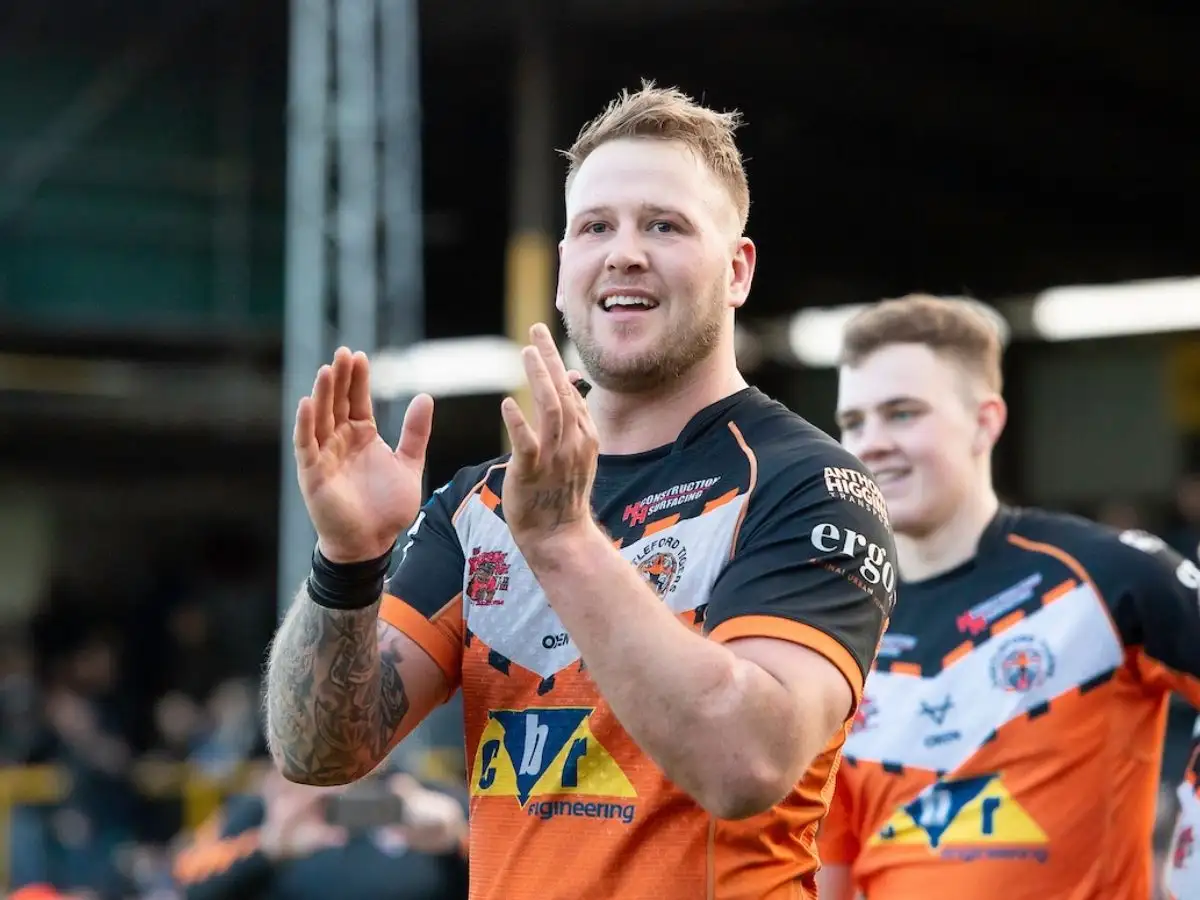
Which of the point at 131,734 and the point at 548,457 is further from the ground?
the point at 548,457

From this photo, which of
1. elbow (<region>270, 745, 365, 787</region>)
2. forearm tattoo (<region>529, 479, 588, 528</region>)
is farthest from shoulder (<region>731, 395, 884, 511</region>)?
elbow (<region>270, 745, 365, 787</region>)

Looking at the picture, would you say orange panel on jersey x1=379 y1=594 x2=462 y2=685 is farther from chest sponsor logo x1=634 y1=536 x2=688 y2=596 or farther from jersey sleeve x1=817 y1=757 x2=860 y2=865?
jersey sleeve x1=817 y1=757 x2=860 y2=865

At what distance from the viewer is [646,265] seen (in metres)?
3.07

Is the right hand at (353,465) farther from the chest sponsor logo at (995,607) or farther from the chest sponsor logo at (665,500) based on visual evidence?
the chest sponsor logo at (995,607)

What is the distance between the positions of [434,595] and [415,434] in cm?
35

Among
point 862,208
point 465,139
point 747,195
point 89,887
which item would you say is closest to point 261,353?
point 465,139

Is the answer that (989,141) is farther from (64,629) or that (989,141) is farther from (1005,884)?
(1005,884)

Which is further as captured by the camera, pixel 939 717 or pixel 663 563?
pixel 939 717

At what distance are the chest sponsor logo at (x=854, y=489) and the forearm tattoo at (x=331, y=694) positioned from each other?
33.1 inches

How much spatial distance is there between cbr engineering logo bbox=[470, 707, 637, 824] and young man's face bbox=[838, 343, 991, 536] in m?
1.87

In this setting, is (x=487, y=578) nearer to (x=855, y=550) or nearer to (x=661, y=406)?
(x=661, y=406)

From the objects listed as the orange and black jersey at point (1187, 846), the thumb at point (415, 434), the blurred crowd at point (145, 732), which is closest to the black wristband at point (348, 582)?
the thumb at point (415, 434)

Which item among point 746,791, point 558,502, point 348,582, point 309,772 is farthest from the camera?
point 309,772

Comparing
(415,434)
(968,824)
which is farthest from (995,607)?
(415,434)
